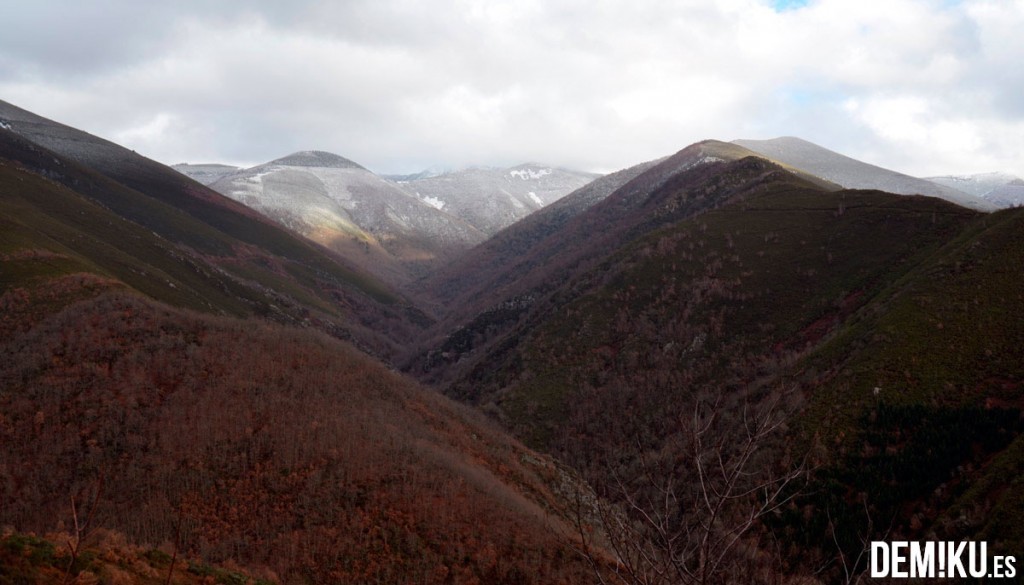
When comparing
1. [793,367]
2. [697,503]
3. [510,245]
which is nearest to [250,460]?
[697,503]

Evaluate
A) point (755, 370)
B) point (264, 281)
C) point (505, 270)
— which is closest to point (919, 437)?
point (755, 370)

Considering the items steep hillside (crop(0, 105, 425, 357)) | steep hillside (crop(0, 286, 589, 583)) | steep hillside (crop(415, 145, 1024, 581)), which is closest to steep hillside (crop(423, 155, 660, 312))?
steep hillside (crop(0, 105, 425, 357))

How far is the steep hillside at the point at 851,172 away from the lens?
127 metres

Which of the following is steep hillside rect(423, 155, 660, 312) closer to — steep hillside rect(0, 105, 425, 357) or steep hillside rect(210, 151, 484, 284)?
steep hillside rect(210, 151, 484, 284)

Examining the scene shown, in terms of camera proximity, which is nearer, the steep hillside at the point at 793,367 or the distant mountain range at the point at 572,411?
the distant mountain range at the point at 572,411

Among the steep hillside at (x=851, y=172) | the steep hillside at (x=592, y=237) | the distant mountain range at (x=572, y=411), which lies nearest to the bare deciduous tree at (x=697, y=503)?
the distant mountain range at (x=572, y=411)

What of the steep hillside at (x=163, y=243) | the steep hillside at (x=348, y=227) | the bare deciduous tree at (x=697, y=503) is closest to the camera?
the bare deciduous tree at (x=697, y=503)

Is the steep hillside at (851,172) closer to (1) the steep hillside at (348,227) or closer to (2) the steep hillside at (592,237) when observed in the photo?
(2) the steep hillside at (592,237)

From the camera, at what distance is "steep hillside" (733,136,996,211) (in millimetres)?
126750

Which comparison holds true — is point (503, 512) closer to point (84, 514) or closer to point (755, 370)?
point (84, 514)

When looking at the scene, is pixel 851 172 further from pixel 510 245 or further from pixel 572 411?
pixel 572 411

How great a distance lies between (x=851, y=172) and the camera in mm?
138000

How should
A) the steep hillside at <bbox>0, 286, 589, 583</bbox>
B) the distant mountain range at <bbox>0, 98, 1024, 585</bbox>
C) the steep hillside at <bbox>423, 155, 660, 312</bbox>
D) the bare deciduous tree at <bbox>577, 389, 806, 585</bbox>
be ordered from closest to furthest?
the bare deciduous tree at <bbox>577, 389, 806, 585</bbox>
the distant mountain range at <bbox>0, 98, 1024, 585</bbox>
the steep hillside at <bbox>0, 286, 589, 583</bbox>
the steep hillside at <bbox>423, 155, 660, 312</bbox>

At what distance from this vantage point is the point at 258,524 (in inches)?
602
